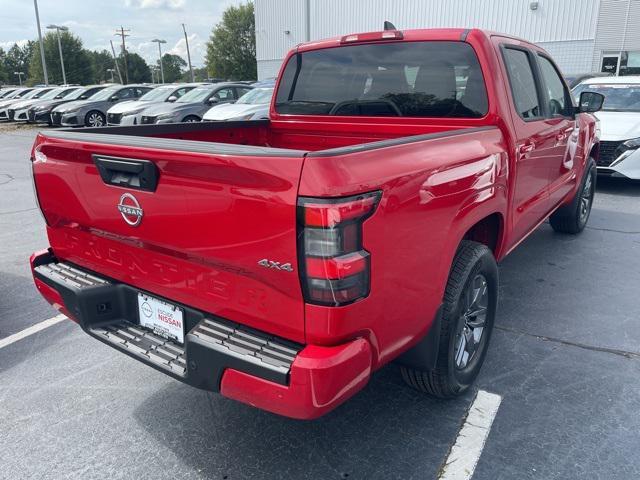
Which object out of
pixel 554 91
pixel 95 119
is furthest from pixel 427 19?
pixel 554 91

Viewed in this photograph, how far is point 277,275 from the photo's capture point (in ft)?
6.15

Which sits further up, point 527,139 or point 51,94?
point 527,139

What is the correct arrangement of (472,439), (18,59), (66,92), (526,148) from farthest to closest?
1. (18,59)
2. (66,92)
3. (526,148)
4. (472,439)

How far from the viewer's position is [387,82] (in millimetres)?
3506

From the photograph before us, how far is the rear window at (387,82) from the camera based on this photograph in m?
3.21

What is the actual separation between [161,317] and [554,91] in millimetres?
3597

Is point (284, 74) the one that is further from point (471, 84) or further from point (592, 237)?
point (592, 237)

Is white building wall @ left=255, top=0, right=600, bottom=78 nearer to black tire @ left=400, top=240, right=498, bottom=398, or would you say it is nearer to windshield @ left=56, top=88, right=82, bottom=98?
windshield @ left=56, top=88, right=82, bottom=98

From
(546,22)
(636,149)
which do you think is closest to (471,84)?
(636,149)

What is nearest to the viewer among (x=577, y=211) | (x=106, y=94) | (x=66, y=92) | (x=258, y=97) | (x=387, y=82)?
→ (x=387, y=82)

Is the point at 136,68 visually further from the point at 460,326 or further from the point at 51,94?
the point at 460,326

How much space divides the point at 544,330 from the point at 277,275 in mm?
2511

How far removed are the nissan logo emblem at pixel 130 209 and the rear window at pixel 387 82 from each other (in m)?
1.89

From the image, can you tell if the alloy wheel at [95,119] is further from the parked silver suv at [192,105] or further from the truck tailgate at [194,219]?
the truck tailgate at [194,219]
